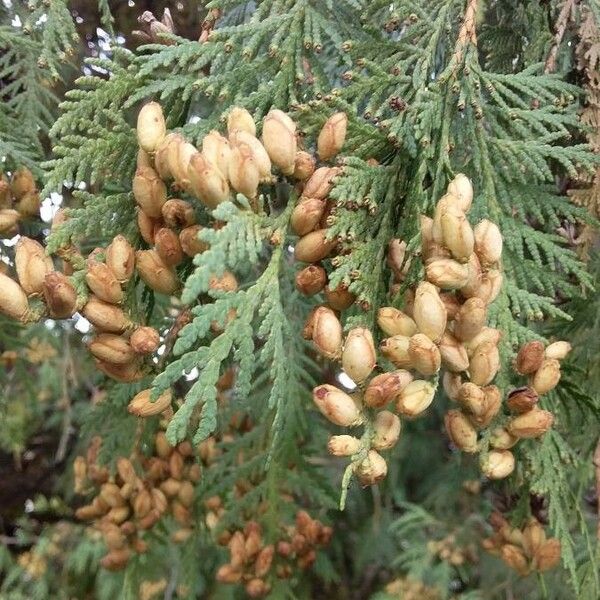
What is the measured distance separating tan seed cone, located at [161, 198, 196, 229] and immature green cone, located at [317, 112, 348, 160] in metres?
0.15

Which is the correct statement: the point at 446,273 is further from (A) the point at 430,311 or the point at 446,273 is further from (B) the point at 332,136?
(B) the point at 332,136

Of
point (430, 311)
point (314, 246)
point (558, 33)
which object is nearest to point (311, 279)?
point (314, 246)

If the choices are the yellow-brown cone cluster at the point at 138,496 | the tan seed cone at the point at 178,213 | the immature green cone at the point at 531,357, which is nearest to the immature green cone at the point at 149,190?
the tan seed cone at the point at 178,213

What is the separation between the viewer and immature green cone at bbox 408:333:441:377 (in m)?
0.69

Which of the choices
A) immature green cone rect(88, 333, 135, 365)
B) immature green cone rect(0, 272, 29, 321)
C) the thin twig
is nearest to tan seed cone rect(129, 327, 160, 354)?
immature green cone rect(88, 333, 135, 365)

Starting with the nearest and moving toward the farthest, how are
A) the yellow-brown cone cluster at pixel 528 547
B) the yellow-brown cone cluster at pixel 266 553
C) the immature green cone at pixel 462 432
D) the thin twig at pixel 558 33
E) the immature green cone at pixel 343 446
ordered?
the immature green cone at pixel 343 446 < the immature green cone at pixel 462 432 < the thin twig at pixel 558 33 < the yellow-brown cone cluster at pixel 528 547 < the yellow-brown cone cluster at pixel 266 553

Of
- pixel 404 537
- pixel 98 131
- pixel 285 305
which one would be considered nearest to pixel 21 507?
pixel 404 537

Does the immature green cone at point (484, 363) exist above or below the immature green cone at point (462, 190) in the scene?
below

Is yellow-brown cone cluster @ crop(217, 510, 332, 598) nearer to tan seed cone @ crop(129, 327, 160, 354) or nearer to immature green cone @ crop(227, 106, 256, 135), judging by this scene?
tan seed cone @ crop(129, 327, 160, 354)

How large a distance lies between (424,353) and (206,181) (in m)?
0.25

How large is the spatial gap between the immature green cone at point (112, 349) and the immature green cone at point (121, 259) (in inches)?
2.5

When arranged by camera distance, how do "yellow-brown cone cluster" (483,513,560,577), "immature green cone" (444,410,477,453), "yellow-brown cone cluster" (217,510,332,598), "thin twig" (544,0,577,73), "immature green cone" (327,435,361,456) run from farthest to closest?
"yellow-brown cone cluster" (217,510,332,598)
"yellow-brown cone cluster" (483,513,560,577)
"thin twig" (544,0,577,73)
"immature green cone" (444,410,477,453)
"immature green cone" (327,435,361,456)

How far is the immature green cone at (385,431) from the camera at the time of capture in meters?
0.71

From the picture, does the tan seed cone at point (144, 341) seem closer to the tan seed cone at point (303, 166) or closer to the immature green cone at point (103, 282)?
the immature green cone at point (103, 282)
